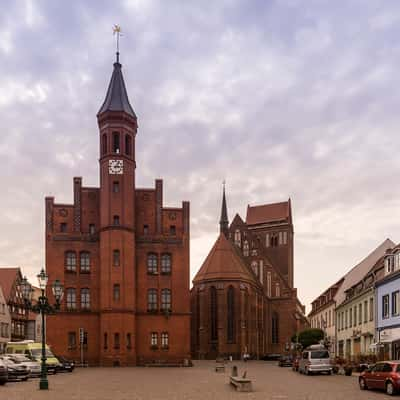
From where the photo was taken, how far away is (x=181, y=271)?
67562 mm

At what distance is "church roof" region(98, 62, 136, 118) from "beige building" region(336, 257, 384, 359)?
28830 mm

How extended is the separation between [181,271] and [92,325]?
34.0 ft

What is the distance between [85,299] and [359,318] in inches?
1069

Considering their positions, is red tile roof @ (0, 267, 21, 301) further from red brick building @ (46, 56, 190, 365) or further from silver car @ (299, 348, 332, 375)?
silver car @ (299, 348, 332, 375)

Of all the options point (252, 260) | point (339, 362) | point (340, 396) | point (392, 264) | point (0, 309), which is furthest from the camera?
point (252, 260)

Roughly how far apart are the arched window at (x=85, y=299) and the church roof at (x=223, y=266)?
3288 centimetres

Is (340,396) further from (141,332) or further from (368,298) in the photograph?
(141,332)

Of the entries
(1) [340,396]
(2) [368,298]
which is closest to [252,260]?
(2) [368,298]

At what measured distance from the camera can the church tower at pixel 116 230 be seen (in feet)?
212

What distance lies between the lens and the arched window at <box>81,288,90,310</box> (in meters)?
66.7

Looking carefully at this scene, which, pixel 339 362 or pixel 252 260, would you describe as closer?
pixel 339 362

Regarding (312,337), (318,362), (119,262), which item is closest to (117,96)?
(119,262)

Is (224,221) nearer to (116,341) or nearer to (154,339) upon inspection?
(154,339)

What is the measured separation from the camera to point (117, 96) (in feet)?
224
